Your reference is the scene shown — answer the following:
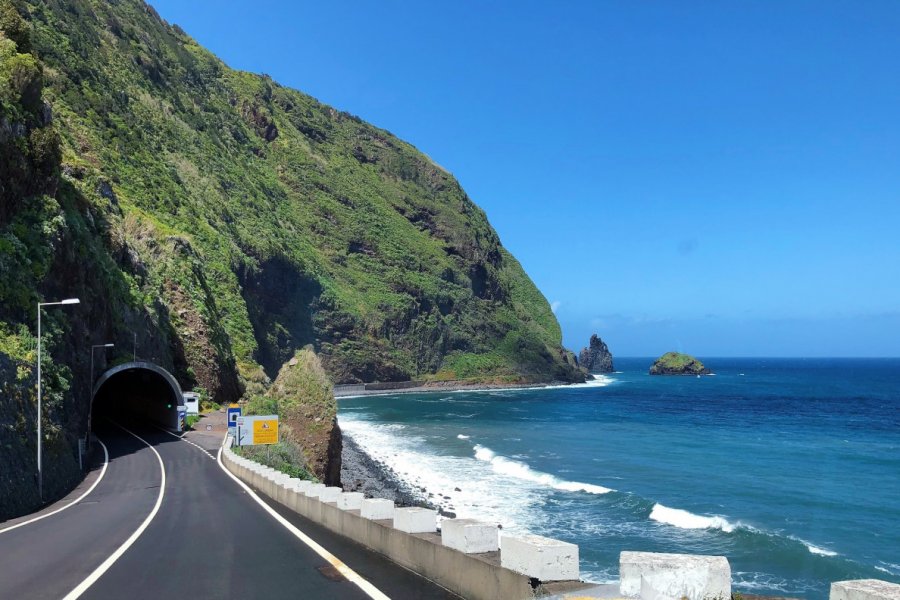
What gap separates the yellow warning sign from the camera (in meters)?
31.9

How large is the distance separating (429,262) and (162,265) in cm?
10250

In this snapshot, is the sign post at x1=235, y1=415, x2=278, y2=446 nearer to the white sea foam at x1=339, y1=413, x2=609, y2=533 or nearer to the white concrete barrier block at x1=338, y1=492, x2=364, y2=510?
the white sea foam at x1=339, y1=413, x2=609, y2=533

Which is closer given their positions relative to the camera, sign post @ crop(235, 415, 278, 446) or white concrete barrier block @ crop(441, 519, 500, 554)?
white concrete barrier block @ crop(441, 519, 500, 554)

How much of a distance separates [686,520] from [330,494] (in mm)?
24133

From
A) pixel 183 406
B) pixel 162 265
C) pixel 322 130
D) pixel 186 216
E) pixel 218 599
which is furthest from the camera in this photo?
pixel 322 130

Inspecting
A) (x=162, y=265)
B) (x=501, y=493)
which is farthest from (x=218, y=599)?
(x=162, y=265)

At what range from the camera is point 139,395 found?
6475 cm

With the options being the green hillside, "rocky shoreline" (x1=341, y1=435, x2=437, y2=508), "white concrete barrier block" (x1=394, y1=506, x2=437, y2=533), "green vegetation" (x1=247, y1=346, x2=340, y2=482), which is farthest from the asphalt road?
"rocky shoreline" (x1=341, y1=435, x2=437, y2=508)

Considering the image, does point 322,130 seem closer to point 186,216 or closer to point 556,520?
point 186,216

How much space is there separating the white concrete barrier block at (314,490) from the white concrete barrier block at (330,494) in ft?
0.57

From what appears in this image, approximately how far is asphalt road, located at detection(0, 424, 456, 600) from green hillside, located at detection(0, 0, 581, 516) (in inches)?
312

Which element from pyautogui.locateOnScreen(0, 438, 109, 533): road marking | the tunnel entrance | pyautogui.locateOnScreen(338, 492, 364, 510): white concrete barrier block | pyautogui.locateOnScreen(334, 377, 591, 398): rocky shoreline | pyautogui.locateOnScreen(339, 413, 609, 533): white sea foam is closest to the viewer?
pyautogui.locateOnScreen(338, 492, 364, 510): white concrete barrier block

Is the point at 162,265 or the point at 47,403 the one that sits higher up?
the point at 162,265

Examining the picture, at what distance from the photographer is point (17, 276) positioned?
29.6 meters
